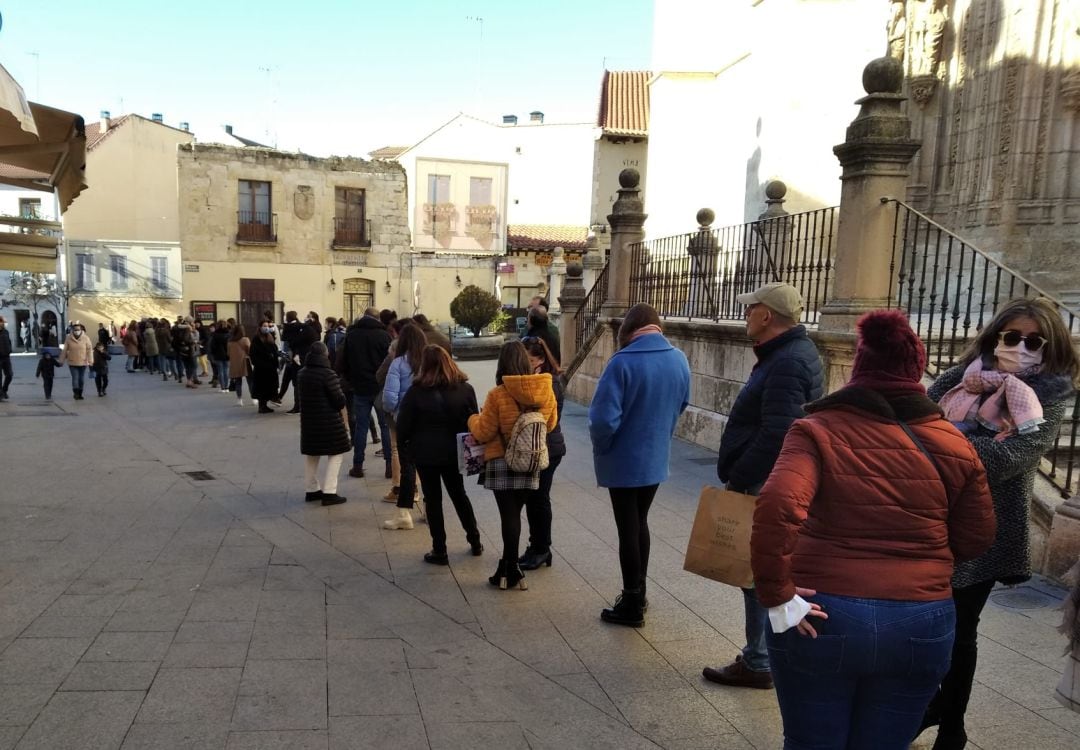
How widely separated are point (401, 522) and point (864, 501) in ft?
15.7

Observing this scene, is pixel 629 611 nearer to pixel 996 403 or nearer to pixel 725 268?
pixel 996 403

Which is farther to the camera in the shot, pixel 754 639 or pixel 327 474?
pixel 327 474

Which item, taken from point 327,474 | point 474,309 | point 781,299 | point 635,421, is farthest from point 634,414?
point 474,309

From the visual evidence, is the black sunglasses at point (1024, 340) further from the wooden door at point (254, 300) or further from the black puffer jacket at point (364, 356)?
the wooden door at point (254, 300)

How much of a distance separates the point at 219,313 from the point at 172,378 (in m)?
12.6

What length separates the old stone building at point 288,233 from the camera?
3164cm

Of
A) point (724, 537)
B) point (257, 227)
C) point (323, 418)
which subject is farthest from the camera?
point (257, 227)

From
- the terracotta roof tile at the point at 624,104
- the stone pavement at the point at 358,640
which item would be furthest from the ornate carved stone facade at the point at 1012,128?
the terracotta roof tile at the point at 624,104

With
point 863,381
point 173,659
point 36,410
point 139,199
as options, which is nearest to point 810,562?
point 863,381

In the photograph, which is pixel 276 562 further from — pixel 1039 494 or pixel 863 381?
pixel 1039 494

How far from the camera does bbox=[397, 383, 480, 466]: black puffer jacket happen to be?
17.1 feet

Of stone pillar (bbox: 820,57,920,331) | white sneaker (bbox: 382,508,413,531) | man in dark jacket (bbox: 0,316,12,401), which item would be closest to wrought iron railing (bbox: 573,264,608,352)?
stone pillar (bbox: 820,57,920,331)

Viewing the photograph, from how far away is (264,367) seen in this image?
43.0 feet

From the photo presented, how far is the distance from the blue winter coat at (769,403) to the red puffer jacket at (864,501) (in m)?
1.15
